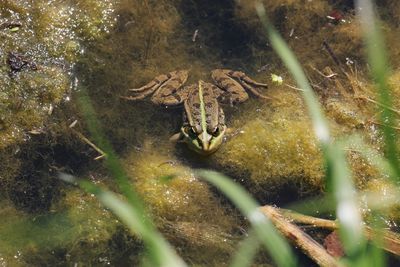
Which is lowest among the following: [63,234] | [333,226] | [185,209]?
[333,226]

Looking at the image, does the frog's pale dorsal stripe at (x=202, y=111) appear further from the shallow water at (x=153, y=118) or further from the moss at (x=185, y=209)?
the moss at (x=185, y=209)

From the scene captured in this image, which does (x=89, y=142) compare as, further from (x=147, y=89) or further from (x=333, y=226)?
(x=333, y=226)

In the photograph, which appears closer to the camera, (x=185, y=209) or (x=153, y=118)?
(x=185, y=209)

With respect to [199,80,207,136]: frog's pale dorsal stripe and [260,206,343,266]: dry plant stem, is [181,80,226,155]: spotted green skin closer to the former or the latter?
[199,80,207,136]: frog's pale dorsal stripe

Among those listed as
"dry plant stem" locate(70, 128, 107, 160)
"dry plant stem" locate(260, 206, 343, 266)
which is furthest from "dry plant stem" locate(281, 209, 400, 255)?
"dry plant stem" locate(70, 128, 107, 160)

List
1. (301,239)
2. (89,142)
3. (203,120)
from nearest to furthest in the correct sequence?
(301,239) < (89,142) < (203,120)

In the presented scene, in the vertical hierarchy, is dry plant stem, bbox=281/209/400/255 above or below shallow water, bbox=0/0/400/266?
below

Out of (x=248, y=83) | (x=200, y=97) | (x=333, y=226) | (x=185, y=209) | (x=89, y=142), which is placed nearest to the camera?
(x=333, y=226)

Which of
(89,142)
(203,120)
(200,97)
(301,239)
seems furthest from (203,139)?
(301,239)

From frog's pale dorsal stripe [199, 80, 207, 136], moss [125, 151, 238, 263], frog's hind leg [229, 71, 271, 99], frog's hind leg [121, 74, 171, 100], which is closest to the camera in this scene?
moss [125, 151, 238, 263]

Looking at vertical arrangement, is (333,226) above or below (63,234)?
below
